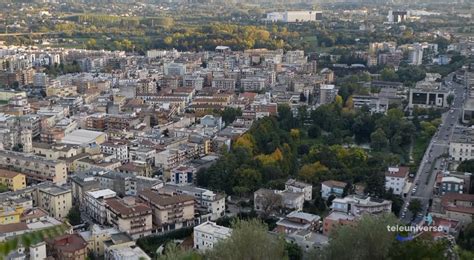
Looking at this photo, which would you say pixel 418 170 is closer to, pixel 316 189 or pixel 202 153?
pixel 316 189

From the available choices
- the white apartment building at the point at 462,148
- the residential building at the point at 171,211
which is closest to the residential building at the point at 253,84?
the white apartment building at the point at 462,148

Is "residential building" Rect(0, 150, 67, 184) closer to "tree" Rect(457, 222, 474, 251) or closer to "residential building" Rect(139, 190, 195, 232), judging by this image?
"residential building" Rect(139, 190, 195, 232)

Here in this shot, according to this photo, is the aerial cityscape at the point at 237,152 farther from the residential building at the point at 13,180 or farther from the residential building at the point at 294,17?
the residential building at the point at 294,17

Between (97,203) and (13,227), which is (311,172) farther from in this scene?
(13,227)

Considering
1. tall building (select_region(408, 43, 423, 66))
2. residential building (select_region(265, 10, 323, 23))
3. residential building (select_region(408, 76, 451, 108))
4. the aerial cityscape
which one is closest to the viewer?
the aerial cityscape

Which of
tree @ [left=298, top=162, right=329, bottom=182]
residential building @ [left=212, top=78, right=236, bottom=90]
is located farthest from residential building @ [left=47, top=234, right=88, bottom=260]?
residential building @ [left=212, top=78, right=236, bottom=90]

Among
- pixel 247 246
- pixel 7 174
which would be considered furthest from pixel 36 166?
pixel 247 246
